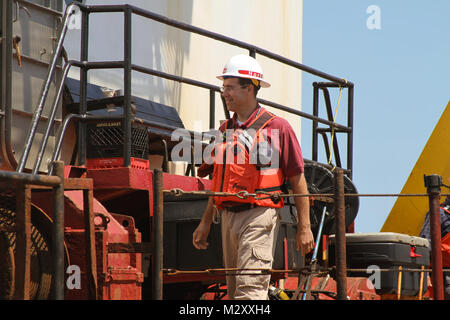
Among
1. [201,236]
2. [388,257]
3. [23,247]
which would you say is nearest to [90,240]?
[201,236]

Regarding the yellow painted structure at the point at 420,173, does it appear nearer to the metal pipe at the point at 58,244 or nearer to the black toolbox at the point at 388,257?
the black toolbox at the point at 388,257

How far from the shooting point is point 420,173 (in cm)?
1434

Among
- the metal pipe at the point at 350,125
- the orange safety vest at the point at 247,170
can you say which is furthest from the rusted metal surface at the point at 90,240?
the metal pipe at the point at 350,125

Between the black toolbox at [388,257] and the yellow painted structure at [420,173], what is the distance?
563 cm

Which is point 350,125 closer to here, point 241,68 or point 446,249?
point 446,249

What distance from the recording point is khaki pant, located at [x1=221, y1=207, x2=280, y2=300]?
18.9 ft

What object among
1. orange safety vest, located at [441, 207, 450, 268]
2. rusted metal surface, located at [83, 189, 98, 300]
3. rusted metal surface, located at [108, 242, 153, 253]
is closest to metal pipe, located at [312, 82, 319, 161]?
orange safety vest, located at [441, 207, 450, 268]

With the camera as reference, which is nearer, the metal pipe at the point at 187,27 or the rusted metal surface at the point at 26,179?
the rusted metal surface at the point at 26,179

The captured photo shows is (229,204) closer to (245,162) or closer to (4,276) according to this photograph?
(245,162)

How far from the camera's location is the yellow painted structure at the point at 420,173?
14.1 metres

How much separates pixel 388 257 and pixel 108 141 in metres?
2.74
